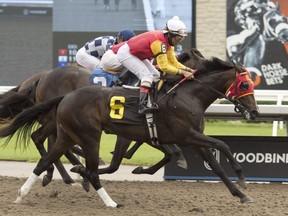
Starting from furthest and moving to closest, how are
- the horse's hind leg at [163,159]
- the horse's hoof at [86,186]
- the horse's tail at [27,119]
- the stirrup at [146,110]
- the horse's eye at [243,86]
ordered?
the horse's hind leg at [163,159], the horse's hoof at [86,186], the horse's tail at [27,119], the horse's eye at [243,86], the stirrup at [146,110]

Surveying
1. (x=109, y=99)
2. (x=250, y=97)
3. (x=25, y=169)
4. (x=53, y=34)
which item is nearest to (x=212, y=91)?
(x=250, y=97)

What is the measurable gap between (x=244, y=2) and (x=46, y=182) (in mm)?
11705

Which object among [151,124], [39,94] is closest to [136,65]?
[151,124]

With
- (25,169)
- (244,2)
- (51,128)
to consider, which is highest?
(244,2)

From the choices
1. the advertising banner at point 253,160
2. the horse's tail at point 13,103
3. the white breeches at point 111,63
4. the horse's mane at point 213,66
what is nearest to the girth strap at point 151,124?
the horse's mane at point 213,66

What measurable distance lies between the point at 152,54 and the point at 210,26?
39.3 feet

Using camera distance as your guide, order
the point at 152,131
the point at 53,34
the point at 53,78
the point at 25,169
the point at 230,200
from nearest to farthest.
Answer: the point at 152,131, the point at 230,200, the point at 53,78, the point at 25,169, the point at 53,34

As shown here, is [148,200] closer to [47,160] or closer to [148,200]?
[148,200]

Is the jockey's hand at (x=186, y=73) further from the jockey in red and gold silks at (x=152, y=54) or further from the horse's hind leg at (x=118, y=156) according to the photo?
the horse's hind leg at (x=118, y=156)

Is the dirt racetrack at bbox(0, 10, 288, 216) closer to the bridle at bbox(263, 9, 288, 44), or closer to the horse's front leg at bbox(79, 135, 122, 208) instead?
the horse's front leg at bbox(79, 135, 122, 208)

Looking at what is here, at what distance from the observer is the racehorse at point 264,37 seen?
63.1ft

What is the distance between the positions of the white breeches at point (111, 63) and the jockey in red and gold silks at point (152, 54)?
0.87 meters

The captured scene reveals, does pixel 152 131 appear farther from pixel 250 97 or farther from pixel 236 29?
pixel 236 29

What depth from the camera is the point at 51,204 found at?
7.80m
